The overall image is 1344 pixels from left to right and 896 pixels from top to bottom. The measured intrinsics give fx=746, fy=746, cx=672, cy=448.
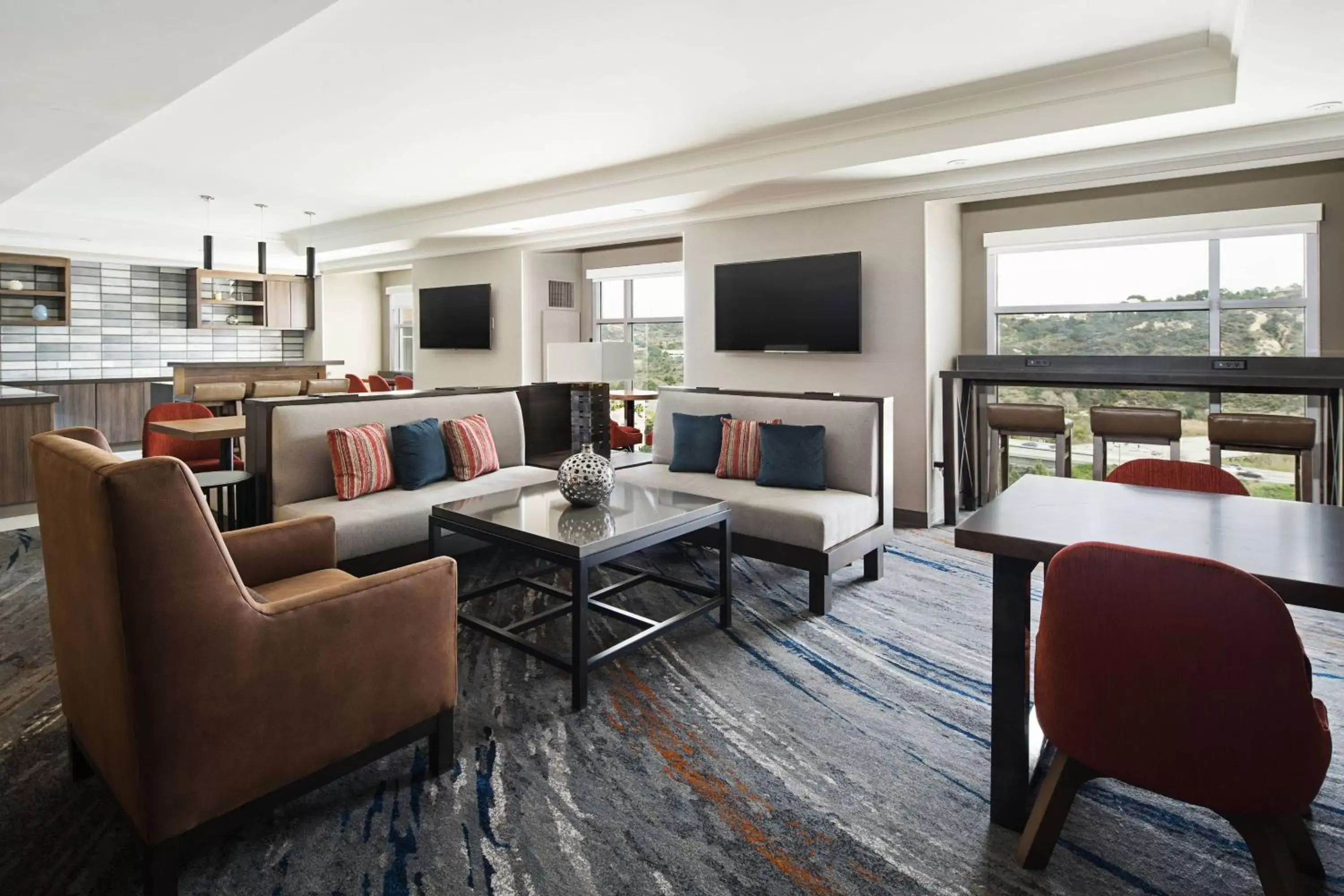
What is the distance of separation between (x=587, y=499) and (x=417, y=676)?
4.18 feet

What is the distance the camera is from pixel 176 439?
4.66 meters

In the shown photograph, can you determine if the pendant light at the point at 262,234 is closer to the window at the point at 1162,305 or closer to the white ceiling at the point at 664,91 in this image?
the white ceiling at the point at 664,91

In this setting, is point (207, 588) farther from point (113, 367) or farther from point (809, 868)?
point (113, 367)

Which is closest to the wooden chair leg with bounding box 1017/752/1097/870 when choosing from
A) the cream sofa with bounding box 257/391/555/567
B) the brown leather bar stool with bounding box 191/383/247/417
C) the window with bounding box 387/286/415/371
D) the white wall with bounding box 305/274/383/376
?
the cream sofa with bounding box 257/391/555/567

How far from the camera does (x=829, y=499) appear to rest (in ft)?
12.0

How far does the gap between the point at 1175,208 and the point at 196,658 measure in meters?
5.71

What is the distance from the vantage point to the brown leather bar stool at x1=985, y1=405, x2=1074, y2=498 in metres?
4.97

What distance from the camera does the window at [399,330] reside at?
10.8 m

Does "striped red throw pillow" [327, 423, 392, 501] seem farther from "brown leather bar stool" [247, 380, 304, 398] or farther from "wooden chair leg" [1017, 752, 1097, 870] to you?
"wooden chair leg" [1017, 752, 1097, 870]

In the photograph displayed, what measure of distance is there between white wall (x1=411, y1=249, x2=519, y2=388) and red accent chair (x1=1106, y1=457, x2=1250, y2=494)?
618cm

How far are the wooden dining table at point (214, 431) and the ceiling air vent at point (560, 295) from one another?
13.0 ft

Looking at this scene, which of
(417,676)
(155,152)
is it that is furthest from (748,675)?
(155,152)

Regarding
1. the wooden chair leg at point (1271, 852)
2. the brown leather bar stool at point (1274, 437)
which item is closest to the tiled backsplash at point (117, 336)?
the brown leather bar stool at point (1274, 437)

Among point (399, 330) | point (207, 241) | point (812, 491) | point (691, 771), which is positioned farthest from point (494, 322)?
point (691, 771)
